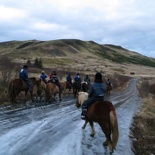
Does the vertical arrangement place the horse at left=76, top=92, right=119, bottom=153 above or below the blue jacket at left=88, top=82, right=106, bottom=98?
below

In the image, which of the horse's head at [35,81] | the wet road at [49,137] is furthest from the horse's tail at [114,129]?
the horse's head at [35,81]

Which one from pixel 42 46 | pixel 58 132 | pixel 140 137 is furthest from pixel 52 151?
pixel 42 46

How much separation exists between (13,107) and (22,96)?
242 inches

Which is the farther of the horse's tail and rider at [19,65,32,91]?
rider at [19,65,32,91]

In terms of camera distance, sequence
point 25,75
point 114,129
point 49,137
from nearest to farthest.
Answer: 1. point 114,129
2. point 49,137
3. point 25,75

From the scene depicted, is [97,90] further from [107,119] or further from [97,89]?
[107,119]

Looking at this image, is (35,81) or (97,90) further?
(35,81)

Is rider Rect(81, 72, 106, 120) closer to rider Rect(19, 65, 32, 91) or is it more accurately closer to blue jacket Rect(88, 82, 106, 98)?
blue jacket Rect(88, 82, 106, 98)

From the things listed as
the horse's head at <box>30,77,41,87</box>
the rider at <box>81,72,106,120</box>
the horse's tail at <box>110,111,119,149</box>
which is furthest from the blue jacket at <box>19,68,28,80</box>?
the horse's tail at <box>110,111,119,149</box>

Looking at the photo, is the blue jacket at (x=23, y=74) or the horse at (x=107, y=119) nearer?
the horse at (x=107, y=119)

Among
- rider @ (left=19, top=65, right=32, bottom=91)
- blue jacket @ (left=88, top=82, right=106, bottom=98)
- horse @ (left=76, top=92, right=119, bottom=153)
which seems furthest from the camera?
rider @ (left=19, top=65, right=32, bottom=91)

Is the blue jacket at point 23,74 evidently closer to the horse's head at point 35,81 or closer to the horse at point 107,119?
the horse's head at point 35,81

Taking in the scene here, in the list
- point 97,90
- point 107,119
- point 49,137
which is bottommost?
point 49,137

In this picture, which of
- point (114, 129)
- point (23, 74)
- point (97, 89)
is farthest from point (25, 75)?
point (114, 129)
